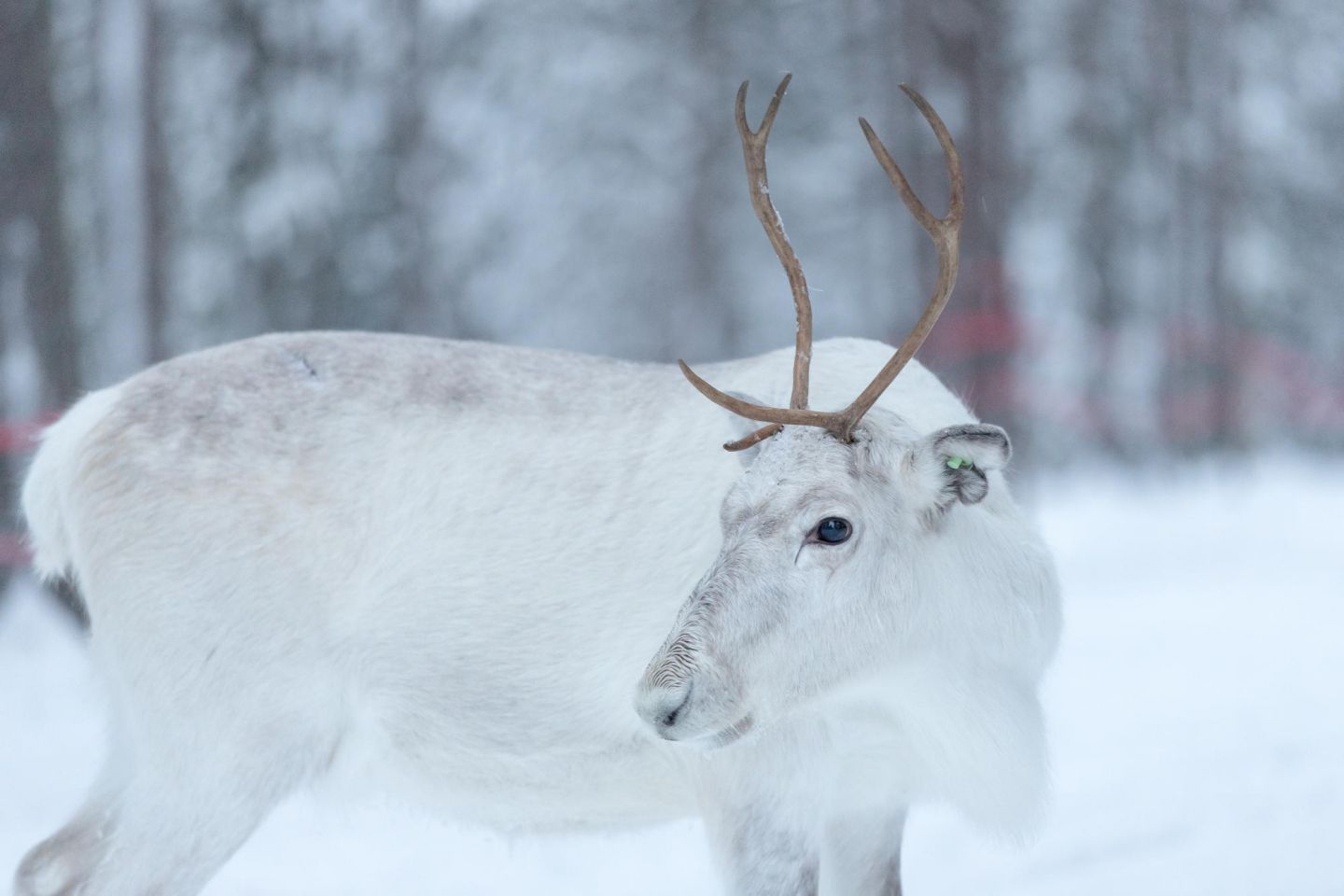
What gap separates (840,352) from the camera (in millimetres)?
3396

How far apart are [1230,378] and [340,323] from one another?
9.74 meters

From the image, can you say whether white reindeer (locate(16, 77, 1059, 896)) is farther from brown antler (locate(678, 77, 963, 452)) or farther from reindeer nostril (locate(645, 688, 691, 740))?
reindeer nostril (locate(645, 688, 691, 740))

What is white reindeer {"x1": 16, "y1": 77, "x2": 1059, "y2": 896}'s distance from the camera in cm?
290

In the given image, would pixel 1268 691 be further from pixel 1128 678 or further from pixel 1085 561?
pixel 1085 561

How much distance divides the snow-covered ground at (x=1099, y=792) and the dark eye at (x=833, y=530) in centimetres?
114

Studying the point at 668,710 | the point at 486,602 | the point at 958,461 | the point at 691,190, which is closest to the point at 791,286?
the point at 958,461

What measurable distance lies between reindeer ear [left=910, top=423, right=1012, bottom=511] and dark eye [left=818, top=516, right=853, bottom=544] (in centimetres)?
20

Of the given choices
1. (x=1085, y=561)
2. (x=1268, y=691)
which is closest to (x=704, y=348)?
(x=1085, y=561)

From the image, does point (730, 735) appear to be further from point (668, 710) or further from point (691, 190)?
point (691, 190)

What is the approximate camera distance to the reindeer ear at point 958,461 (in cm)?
257

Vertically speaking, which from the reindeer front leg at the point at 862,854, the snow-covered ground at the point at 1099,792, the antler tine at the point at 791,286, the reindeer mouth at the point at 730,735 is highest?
the antler tine at the point at 791,286

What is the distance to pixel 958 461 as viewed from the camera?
2674mm

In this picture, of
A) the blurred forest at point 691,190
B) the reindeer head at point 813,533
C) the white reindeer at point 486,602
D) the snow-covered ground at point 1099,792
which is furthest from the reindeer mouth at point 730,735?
the blurred forest at point 691,190

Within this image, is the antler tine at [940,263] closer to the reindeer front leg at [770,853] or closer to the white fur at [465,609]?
the white fur at [465,609]
